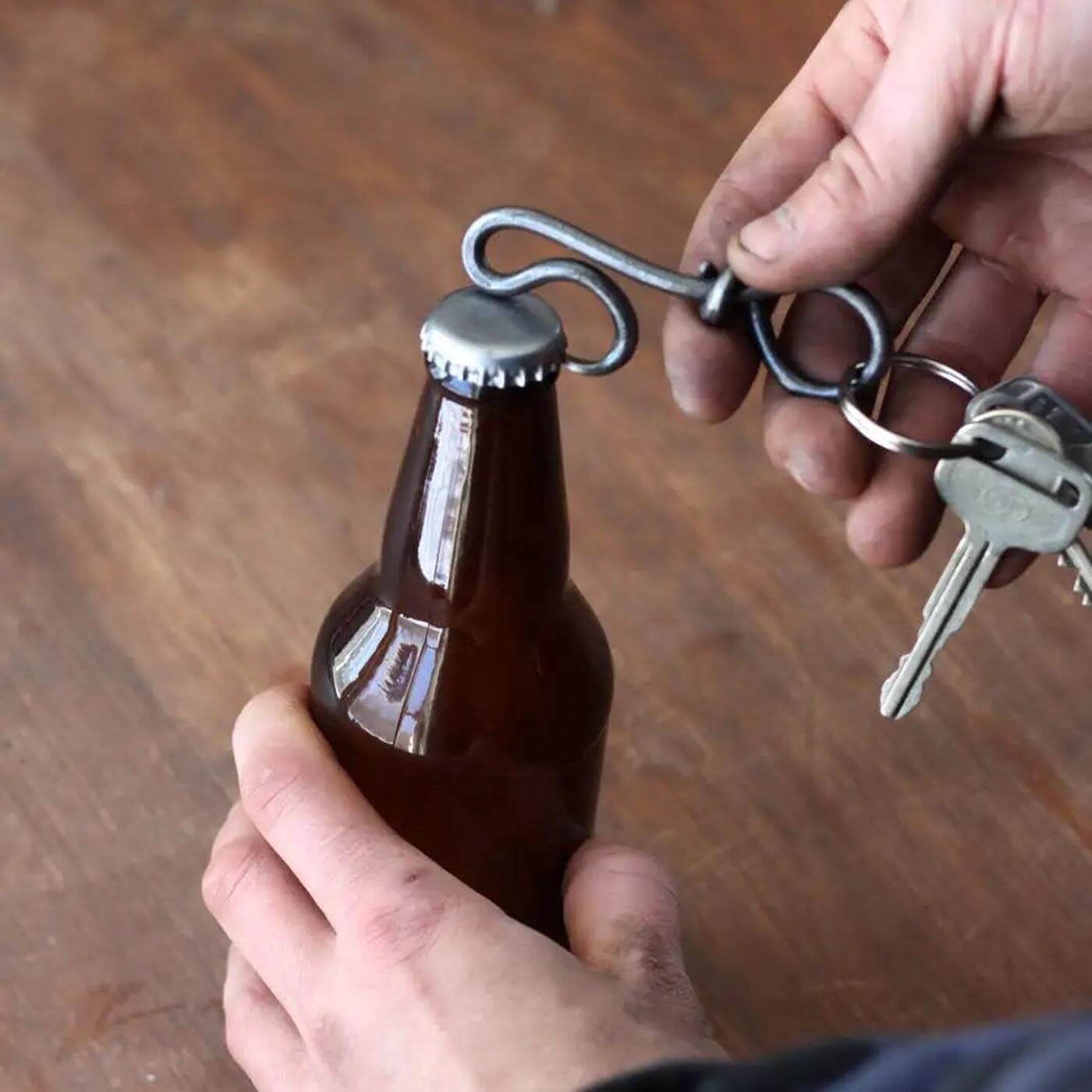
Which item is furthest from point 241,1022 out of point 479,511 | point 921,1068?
point 921,1068

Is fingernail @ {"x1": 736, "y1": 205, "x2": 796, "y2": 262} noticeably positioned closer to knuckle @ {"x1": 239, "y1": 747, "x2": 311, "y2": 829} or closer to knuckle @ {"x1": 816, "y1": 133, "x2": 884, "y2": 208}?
knuckle @ {"x1": 816, "y1": 133, "x2": 884, "y2": 208}

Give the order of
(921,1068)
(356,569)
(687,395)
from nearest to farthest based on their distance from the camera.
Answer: (921,1068) → (687,395) → (356,569)

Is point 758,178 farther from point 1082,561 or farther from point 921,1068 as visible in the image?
point 921,1068

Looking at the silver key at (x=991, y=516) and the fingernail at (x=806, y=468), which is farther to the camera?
the fingernail at (x=806, y=468)

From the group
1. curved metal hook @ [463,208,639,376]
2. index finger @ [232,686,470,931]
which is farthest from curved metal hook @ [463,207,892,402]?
index finger @ [232,686,470,931]

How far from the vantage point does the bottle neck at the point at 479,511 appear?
0.42 m

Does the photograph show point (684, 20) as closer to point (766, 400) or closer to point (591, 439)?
point (591, 439)

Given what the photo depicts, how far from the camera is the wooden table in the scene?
1.74ft

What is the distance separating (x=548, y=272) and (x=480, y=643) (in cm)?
11

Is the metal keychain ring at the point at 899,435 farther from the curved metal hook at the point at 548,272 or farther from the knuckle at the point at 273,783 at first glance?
the knuckle at the point at 273,783

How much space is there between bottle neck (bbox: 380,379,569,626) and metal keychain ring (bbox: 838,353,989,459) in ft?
0.28

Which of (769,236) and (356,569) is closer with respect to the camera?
(769,236)

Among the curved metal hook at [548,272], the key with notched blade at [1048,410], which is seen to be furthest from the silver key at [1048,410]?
the curved metal hook at [548,272]

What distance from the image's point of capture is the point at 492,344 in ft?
1.30
